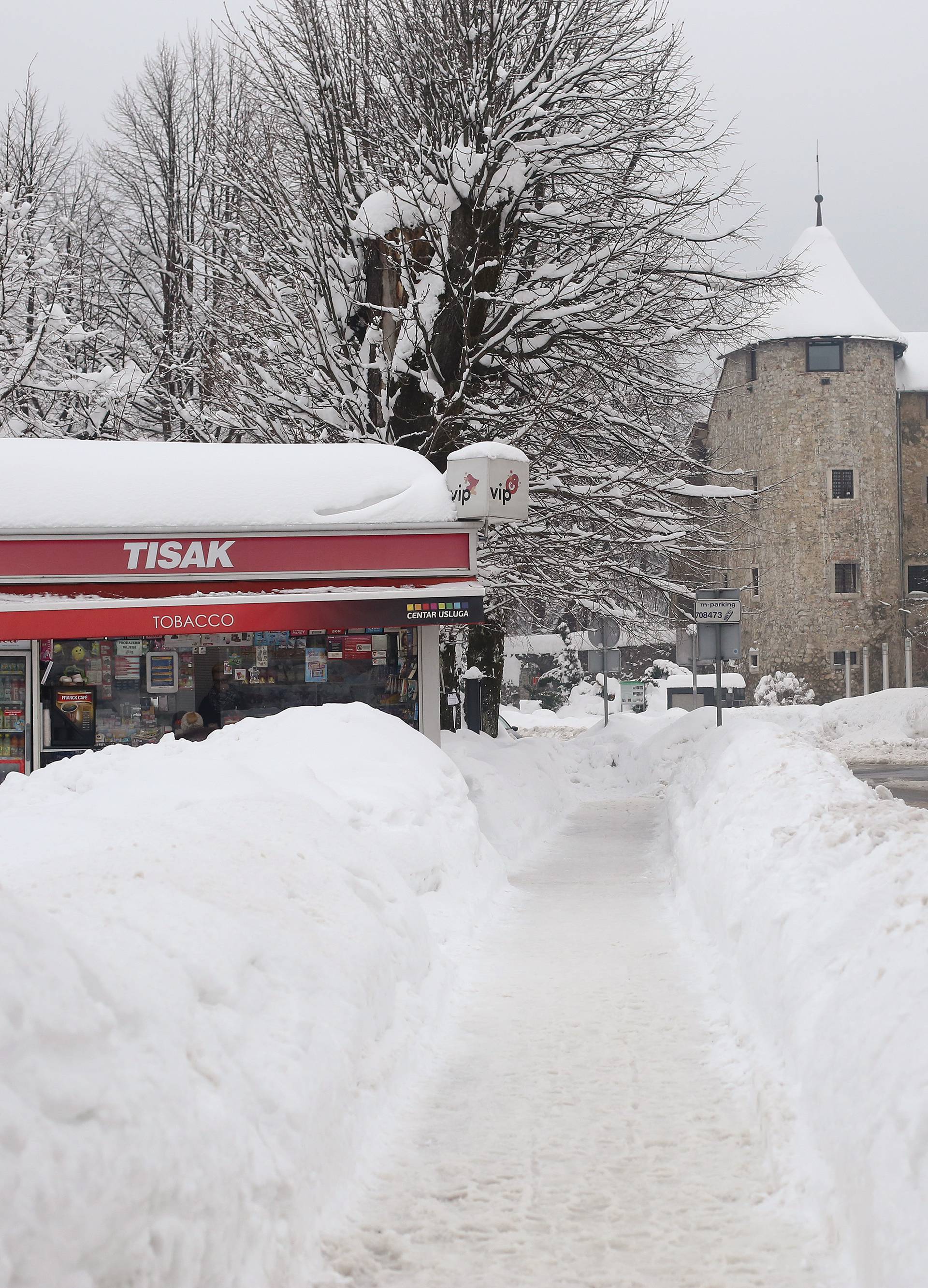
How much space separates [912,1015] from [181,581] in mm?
9510

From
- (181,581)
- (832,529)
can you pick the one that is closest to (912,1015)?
(181,581)

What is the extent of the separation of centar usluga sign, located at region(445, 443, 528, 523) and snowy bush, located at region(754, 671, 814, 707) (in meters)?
32.8

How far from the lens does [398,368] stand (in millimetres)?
15875

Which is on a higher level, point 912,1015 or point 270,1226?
point 912,1015

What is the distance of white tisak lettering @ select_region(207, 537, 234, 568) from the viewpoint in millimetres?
12102

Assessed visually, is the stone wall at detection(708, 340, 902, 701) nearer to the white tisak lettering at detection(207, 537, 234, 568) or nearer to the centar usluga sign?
the centar usluga sign

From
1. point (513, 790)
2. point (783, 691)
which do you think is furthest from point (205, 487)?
point (783, 691)

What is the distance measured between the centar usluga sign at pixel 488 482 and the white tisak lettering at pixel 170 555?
295cm

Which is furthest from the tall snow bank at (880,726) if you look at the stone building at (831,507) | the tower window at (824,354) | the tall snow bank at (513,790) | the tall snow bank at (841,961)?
the tower window at (824,354)

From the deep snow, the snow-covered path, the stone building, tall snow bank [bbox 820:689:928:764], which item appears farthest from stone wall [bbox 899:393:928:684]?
the snow-covered path

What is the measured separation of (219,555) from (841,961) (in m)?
8.70

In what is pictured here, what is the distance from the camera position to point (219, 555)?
39.8ft

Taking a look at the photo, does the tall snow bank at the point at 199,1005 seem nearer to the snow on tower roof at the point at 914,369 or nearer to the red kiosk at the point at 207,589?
the red kiosk at the point at 207,589

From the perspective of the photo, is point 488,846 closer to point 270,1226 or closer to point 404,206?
point 270,1226
